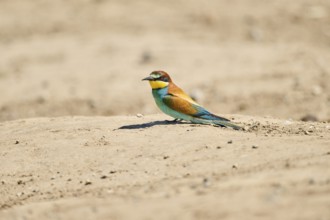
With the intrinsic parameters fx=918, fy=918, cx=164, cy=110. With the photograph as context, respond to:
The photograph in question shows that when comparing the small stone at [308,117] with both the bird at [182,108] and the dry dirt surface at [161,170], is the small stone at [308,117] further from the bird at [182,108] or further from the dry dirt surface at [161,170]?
the bird at [182,108]

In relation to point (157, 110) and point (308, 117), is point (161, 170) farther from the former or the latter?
point (157, 110)

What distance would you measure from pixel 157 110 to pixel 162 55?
199cm

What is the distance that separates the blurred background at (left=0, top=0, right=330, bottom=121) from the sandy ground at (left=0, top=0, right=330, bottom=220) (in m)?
0.03

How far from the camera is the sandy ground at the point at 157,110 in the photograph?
5.95m

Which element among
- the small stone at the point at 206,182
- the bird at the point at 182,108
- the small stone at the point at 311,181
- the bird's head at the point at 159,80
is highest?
the bird's head at the point at 159,80

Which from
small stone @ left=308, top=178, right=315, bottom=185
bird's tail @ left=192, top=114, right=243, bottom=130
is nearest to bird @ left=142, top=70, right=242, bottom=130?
bird's tail @ left=192, top=114, right=243, bottom=130

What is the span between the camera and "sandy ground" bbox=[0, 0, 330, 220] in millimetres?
5950

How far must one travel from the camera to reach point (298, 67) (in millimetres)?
12930

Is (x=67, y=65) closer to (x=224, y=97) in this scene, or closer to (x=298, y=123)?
(x=224, y=97)

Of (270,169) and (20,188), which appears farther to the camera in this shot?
(20,188)

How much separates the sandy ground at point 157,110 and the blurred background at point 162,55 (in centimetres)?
3

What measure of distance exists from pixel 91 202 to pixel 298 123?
2522mm

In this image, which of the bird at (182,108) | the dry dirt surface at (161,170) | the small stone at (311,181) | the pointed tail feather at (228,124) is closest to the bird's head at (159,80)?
the bird at (182,108)

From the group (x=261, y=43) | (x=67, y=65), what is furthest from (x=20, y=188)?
(x=261, y=43)
